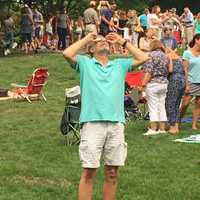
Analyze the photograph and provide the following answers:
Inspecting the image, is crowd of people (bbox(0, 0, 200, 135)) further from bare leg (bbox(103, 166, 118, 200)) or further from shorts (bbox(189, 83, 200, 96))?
bare leg (bbox(103, 166, 118, 200))

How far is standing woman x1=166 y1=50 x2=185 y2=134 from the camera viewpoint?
12.0 metres

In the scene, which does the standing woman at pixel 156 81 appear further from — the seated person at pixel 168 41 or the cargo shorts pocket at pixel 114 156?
the cargo shorts pocket at pixel 114 156

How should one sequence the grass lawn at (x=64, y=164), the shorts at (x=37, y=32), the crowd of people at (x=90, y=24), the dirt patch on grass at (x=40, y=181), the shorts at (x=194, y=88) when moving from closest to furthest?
the grass lawn at (x=64, y=164) < the dirt patch on grass at (x=40, y=181) < the shorts at (x=194, y=88) < the crowd of people at (x=90, y=24) < the shorts at (x=37, y=32)

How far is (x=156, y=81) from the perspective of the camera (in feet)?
38.4

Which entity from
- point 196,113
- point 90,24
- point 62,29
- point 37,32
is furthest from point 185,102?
point 37,32

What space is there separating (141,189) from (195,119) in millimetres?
4925

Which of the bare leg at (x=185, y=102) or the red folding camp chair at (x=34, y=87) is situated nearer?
the bare leg at (x=185, y=102)

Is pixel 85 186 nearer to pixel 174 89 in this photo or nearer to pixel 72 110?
pixel 72 110

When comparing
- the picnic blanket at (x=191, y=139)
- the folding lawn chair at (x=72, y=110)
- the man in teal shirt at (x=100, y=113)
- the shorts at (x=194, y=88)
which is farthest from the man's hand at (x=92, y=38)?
the shorts at (x=194, y=88)

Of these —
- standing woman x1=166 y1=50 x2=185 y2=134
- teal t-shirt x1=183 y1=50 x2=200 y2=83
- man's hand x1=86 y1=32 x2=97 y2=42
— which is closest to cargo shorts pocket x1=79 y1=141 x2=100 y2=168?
man's hand x1=86 y1=32 x2=97 y2=42

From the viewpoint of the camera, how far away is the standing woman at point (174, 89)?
1200 cm

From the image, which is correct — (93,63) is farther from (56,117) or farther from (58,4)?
(58,4)

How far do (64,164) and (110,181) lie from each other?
2.86m

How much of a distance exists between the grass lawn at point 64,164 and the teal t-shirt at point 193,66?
39.2 inches
